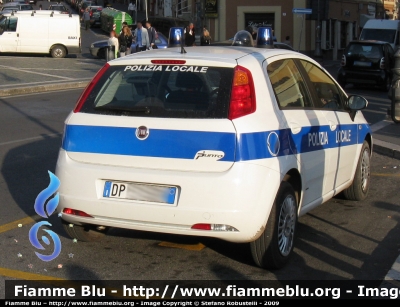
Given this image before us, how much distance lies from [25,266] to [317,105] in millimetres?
2956

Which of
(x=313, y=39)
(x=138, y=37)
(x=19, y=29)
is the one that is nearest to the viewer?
(x=138, y=37)

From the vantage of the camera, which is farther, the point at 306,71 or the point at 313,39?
the point at 313,39

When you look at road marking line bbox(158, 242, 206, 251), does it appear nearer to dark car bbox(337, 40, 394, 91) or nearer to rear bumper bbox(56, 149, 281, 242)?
rear bumper bbox(56, 149, 281, 242)

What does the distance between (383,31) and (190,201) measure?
1206 inches

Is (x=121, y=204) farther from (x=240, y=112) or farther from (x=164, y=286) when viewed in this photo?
(x=240, y=112)

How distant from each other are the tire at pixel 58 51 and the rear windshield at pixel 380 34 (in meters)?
14.1

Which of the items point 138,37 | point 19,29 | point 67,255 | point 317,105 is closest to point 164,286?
point 67,255

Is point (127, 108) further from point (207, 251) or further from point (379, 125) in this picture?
point (379, 125)

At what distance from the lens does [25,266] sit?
557 centimetres

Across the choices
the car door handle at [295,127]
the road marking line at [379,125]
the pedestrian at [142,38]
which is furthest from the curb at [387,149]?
the pedestrian at [142,38]

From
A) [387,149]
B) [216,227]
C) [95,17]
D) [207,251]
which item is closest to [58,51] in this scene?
[387,149]

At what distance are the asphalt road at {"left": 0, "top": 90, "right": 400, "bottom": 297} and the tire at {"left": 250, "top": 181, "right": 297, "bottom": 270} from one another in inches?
4.1

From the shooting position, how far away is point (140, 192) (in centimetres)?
529

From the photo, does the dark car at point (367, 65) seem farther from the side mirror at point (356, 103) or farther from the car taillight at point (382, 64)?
the side mirror at point (356, 103)
